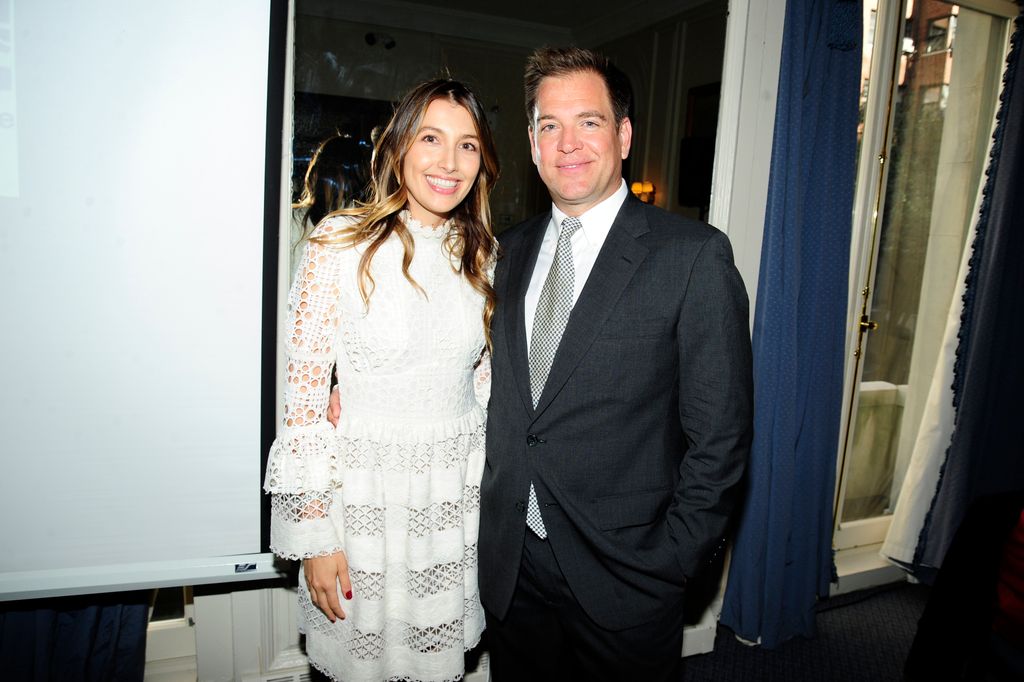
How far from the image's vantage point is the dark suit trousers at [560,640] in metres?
1.42

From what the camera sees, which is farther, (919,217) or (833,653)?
(919,217)

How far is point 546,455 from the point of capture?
141 cm

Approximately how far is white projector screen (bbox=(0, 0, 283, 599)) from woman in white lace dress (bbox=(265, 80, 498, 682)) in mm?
433

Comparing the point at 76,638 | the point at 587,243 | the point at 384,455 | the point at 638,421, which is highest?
the point at 587,243

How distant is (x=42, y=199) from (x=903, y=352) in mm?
3378

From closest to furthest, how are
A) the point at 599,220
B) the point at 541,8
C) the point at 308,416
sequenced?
the point at 308,416, the point at 599,220, the point at 541,8

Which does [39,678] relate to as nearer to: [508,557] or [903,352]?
[508,557]

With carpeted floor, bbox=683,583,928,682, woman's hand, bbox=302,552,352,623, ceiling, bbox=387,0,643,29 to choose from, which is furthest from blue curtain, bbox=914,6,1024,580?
ceiling, bbox=387,0,643,29

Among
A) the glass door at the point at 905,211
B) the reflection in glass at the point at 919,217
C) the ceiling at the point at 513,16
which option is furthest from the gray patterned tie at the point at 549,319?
the ceiling at the point at 513,16

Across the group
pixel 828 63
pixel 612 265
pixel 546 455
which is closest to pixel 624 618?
pixel 546 455

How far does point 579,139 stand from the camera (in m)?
1.44

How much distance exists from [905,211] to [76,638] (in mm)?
3513

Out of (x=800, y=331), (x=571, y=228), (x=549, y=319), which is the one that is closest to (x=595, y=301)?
(x=549, y=319)

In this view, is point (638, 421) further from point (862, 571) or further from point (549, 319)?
point (862, 571)
